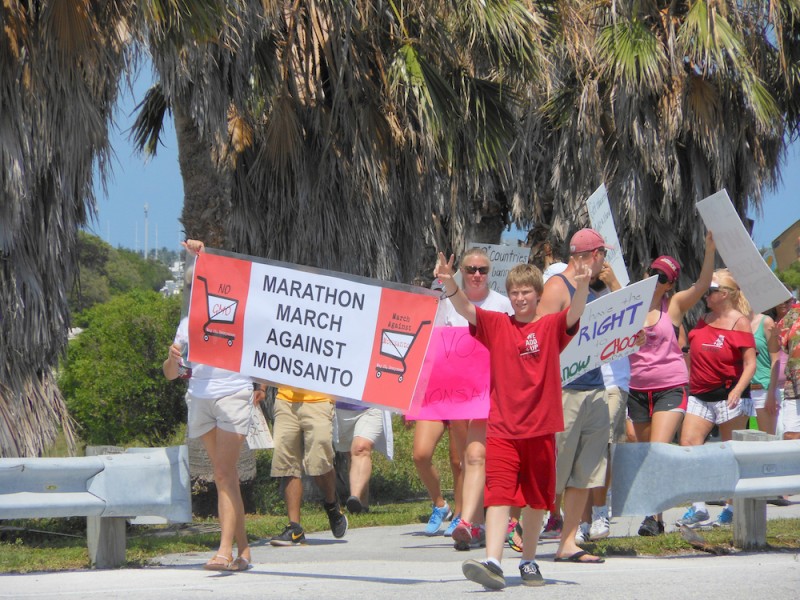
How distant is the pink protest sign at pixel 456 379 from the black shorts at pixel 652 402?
1.08 metres

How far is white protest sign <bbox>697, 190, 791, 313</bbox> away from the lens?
7566 millimetres

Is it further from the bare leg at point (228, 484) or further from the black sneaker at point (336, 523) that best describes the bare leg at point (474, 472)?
the bare leg at point (228, 484)

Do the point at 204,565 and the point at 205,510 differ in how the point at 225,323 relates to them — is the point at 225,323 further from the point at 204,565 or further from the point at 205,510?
the point at 205,510

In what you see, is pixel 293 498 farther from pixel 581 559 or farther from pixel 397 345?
pixel 581 559

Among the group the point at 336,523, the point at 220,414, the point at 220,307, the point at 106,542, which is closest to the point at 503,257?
the point at 336,523

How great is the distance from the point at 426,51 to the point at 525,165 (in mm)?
7622

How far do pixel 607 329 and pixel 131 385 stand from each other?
32.6 feet

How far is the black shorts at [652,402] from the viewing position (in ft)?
25.4

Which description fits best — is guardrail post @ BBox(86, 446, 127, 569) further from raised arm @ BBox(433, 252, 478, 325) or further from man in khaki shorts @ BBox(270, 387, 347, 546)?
raised arm @ BBox(433, 252, 478, 325)

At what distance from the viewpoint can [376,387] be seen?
671cm

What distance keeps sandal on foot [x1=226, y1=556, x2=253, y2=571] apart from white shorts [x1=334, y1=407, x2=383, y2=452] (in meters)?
2.21

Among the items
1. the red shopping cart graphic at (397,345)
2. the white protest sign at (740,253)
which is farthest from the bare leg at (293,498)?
the white protest sign at (740,253)

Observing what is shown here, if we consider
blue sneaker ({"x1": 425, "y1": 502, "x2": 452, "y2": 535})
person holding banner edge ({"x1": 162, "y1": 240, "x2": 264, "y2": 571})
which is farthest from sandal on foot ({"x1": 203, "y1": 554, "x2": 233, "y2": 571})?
blue sneaker ({"x1": 425, "y1": 502, "x2": 452, "y2": 535})

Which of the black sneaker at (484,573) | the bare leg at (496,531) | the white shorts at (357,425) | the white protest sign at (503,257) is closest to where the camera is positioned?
the black sneaker at (484,573)
